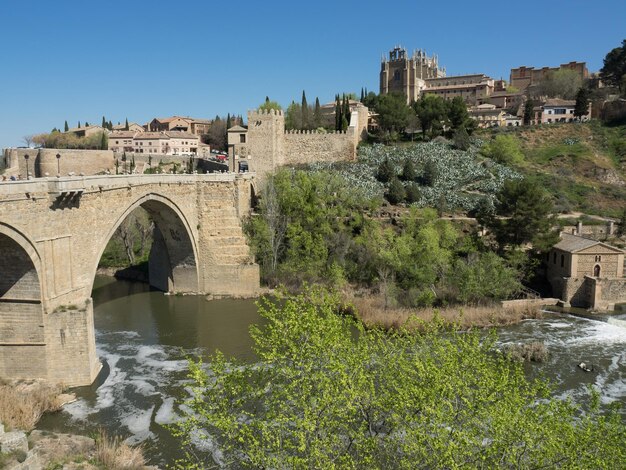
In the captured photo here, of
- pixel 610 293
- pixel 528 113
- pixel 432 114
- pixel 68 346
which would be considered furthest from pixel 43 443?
pixel 528 113

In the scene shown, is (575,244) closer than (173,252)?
Yes

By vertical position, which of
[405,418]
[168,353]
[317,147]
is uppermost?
[317,147]

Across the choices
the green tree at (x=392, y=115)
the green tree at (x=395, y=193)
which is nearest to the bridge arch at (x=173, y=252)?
the green tree at (x=395, y=193)

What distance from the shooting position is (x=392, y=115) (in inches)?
1666

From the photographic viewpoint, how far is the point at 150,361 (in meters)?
17.5

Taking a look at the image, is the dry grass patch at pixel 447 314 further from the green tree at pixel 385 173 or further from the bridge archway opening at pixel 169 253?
the green tree at pixel 385 173

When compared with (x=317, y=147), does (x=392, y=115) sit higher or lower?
higher

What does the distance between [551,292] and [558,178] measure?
48.8 ft

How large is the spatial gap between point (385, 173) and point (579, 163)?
619 inches

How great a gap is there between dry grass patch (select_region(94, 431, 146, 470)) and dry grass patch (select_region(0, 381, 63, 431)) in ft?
6.40

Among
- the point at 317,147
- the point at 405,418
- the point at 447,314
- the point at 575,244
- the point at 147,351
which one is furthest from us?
the point at 317,147

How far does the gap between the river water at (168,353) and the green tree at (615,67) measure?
44.0 meters

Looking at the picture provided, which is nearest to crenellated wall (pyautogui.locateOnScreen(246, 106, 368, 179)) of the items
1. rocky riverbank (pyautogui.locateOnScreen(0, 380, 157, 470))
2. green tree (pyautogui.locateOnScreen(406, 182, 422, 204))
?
green tree (pyautogui.locateOnScreen(406, 182, 422, 204))

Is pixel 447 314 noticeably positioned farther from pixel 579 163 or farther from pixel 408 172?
pixel 579 163
